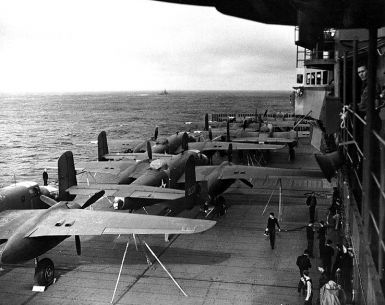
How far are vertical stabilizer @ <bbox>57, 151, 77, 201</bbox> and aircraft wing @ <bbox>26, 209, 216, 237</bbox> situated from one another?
4.46 m

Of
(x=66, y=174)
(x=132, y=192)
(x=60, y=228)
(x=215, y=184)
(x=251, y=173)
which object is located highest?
(x=66, y=174)

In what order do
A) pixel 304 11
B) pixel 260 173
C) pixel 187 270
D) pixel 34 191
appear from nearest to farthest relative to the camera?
1. pixel 304 11
2. pixel 187 270
3. pixel 34 191
4. pixel 260 173

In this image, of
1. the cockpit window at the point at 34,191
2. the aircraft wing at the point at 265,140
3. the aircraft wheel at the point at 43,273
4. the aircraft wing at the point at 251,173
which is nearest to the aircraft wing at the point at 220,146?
the aircraft wing at the point at 265,140

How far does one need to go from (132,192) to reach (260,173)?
840cm

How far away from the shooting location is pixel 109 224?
15.4m

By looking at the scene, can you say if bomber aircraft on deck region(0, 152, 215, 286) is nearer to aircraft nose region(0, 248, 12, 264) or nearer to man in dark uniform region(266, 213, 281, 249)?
aircraft nose region(0, 248, 12, 264)

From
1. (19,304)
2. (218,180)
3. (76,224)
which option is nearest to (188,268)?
(76,224)

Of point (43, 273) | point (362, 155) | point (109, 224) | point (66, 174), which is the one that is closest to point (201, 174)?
point (66, 174)

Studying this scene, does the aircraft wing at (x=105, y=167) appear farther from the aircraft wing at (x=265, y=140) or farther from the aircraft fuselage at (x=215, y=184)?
the aircraft wing at (x=265, y=140)

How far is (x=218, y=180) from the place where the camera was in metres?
24.7

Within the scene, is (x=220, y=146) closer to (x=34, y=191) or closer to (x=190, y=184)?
(x=190, y=184)

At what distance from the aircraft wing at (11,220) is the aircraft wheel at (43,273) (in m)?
1.76

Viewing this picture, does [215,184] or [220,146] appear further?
[220,146]

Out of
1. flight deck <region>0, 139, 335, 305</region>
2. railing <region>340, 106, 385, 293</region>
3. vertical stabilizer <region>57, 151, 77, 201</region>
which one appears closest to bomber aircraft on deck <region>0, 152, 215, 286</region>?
flight deck <region>0, 139, 335, 305</region>
